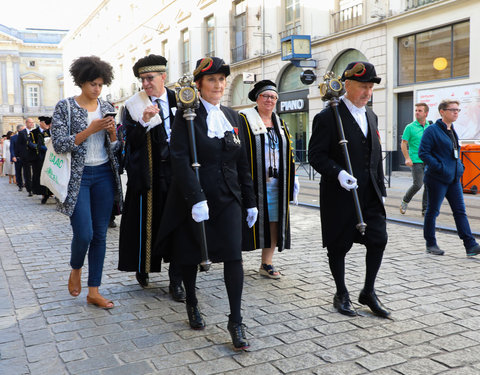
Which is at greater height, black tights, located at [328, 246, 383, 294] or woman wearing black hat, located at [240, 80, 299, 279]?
woman wearing black hat, located at [240, 80, 299, 279]

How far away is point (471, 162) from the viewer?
1259 cm

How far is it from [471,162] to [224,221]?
35.1 ft

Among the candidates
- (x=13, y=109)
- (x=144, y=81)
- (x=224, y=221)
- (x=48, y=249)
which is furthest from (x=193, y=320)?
(x=13, y=109)

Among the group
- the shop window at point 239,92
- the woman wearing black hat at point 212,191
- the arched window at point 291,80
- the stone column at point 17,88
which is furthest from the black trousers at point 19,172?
the stone column at point 17,88

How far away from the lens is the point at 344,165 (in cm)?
404

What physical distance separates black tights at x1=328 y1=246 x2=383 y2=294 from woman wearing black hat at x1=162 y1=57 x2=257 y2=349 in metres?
0.85

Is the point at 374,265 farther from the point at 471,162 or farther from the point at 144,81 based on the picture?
the point at 471,162

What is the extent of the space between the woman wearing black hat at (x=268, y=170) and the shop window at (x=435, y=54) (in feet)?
39.2

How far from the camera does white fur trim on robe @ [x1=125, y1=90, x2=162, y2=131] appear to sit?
14.3 ft

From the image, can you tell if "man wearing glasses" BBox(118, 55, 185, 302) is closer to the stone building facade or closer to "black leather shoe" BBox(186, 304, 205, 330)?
"black leather shoe" BBox(186, 304, 205, 330)

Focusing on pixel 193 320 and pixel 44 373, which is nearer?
pixel 44 373

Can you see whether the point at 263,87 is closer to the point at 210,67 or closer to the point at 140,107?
the point at 140,107

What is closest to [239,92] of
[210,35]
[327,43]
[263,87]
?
[210,35]

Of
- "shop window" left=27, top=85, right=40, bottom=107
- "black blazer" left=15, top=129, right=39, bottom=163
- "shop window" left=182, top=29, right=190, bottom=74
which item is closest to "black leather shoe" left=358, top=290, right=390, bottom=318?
"black blazer" left=15, top=129, right=39, bottom=163
